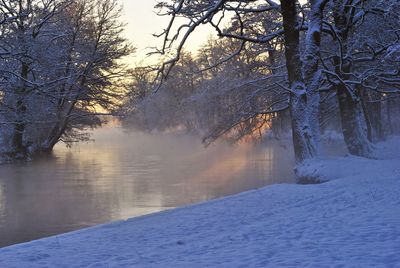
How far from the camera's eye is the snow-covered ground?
6.20m

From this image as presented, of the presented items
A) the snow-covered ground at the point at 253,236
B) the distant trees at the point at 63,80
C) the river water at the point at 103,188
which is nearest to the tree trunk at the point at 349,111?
the river water at the point at 103,188

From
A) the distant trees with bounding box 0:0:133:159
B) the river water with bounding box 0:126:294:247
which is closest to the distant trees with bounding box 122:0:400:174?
the river water with bounding box 0:126:294:247

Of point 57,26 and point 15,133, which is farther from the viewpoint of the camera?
point 15,133

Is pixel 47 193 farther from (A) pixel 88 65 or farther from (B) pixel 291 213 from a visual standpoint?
(A) pixel 88 65

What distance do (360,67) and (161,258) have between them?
707 inches

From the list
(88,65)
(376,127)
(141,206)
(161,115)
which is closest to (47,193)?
(141,206)

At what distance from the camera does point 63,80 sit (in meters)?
30.8

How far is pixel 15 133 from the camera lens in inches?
1258

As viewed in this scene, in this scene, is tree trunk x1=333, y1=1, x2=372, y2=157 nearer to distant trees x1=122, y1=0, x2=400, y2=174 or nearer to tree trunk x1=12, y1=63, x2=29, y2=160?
distant trees x1=122, y1=0, x2=400, y2=174

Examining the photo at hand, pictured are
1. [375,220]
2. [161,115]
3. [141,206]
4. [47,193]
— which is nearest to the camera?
[375,220]

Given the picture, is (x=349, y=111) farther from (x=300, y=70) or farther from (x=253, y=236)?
(x=253, y=236)

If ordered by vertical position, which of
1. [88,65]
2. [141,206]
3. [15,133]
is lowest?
[141,206]

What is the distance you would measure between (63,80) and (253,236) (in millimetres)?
25421

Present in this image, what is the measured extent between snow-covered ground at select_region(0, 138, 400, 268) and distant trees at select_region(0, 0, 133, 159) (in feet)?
57.4
